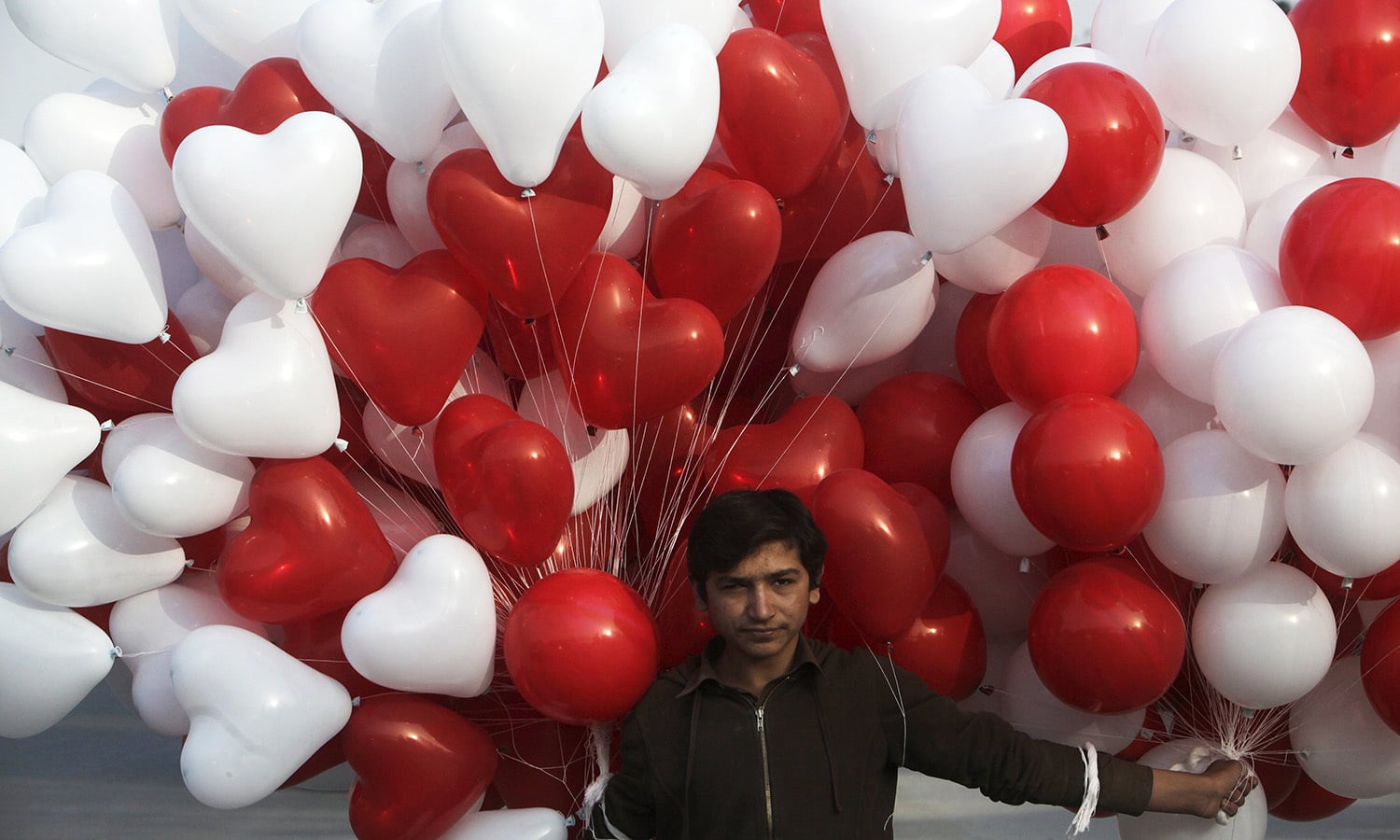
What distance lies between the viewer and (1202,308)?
4.30ft

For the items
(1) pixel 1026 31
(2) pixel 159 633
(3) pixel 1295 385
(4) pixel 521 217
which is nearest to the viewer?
(3) pixel 1295 385

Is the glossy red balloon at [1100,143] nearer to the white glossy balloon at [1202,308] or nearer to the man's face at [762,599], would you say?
the white glossy balloon at [1202,308]

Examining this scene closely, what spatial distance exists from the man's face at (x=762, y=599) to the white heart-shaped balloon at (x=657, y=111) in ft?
1.35

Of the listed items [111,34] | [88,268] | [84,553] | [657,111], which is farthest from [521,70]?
[84,553]

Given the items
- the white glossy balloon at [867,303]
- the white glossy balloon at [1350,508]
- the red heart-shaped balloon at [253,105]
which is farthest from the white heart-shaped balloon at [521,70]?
the white glossy balloon at [1350,508]

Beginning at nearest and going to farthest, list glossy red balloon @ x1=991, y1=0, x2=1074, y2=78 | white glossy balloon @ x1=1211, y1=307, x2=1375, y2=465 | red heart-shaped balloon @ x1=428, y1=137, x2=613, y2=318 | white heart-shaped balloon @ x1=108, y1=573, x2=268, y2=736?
white glossy balloon @ x1=1211, y1=307, x2=1375, y2=465, red heart-shaped balloon @ x1=428, y1=137, x2=613, y2=318, white heart-shaped balloon @ x1=108, y1=573, x2=268, y2=736, glossy red balloon @ x1=991, y1=0, x2=1074, y2=78

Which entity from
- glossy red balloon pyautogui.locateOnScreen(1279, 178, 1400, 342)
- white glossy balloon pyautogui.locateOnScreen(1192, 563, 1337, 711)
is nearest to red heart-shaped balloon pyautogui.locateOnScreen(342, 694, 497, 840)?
white glossy balloon pyautogui.locateOnScreen(1192, 563, 1337, 711)

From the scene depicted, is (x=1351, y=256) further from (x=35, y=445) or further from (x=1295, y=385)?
(x=35, y=445)

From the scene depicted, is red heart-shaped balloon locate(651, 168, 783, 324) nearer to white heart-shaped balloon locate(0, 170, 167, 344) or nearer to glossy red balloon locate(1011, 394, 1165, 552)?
glossy red balloon locate(1011, 394, 1165, 552)

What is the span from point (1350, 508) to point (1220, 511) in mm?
123

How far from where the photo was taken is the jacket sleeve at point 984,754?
124cm

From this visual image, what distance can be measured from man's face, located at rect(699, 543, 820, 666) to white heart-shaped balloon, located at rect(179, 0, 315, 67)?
87 cm

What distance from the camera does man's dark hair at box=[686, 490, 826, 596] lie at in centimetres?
121

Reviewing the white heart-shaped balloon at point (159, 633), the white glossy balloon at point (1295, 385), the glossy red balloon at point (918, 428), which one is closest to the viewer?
the white glossy balloon at point (1295, 385)
